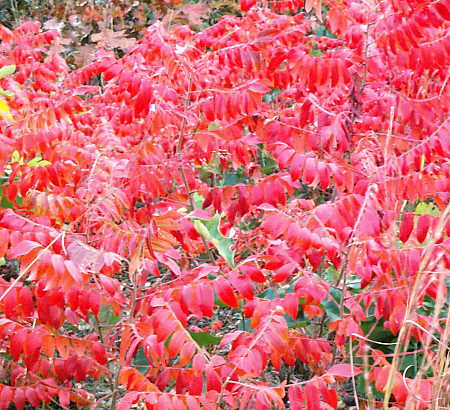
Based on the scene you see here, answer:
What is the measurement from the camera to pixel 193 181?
3207 millimetres

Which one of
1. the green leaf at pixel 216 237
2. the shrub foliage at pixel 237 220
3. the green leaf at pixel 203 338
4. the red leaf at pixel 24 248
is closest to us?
the red leaf at pixel 24 248

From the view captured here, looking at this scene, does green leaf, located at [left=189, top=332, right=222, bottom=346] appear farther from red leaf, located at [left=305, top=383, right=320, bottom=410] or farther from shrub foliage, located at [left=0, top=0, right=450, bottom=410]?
red leaf, located at [left=305, top=383, right=320, bottom=410]

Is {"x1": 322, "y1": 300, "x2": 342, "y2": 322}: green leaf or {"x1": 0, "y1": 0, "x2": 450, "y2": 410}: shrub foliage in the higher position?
{"x1": 0, "y1": 0, "x2": 450, "y2": 410}: shrub foliage

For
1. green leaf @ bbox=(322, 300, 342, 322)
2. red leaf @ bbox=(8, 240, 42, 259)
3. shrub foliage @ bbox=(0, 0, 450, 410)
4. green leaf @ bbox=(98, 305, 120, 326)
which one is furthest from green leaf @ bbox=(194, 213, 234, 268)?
red leaf @ bbox=(8, 240, 42, 259)

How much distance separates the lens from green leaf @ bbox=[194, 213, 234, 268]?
2.92 metres

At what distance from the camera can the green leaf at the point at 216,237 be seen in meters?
2.92

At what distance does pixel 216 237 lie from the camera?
124 inches

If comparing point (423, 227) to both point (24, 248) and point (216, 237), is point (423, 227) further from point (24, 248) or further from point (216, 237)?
point (24, 248)

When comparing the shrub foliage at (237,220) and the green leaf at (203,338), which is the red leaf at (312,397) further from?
the green leaf at (203,338)

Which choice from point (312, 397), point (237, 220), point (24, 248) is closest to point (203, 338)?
point (237, 220)

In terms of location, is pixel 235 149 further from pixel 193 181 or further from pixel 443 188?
pixel 443 188

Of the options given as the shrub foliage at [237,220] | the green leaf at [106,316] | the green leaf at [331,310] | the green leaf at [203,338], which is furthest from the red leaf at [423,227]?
the green leaf at [106,316]

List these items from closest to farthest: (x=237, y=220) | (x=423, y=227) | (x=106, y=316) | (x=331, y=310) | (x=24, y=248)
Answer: (x=24, y=248), (x=423, y=227), (x=331, y=310), (x=106, y=316), (x=237, y=220)

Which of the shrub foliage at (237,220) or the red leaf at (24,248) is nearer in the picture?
the red leaf at (24,248)
